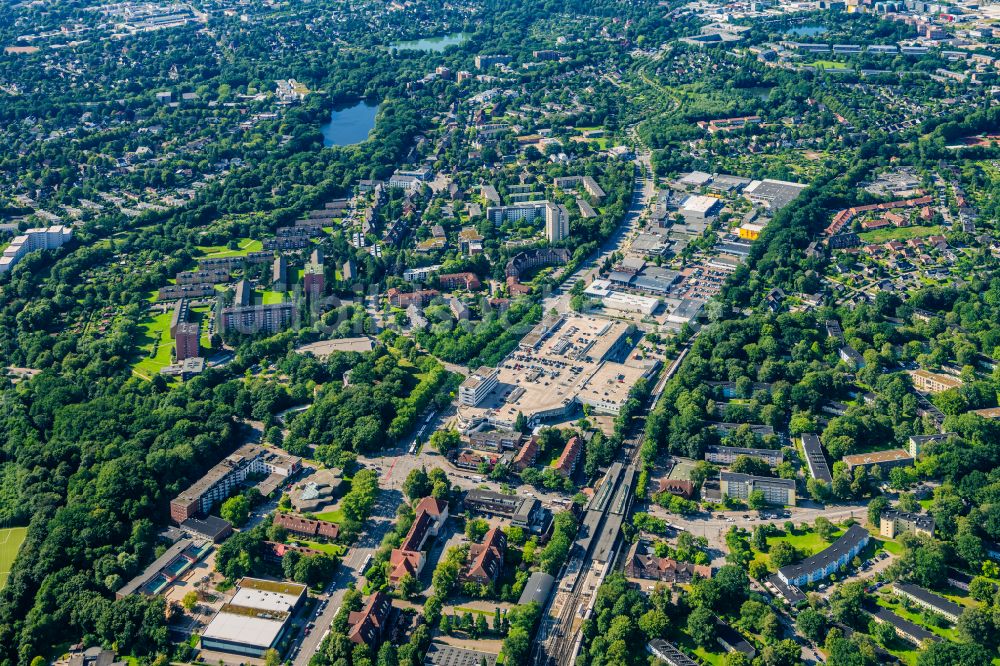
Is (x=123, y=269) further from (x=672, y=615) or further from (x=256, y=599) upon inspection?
(x=672, y=615)

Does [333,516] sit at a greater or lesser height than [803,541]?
greater

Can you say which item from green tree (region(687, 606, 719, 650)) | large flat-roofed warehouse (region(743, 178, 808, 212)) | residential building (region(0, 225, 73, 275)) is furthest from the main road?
large flat-roofed warehouse (region(743, 178, 808, 212))

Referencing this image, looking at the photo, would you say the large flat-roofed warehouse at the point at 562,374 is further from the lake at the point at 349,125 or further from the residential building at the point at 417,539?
the lake at the point at 349,125

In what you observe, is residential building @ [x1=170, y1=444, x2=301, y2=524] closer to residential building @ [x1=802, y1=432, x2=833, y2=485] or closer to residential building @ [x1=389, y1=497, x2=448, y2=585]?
residential building @ [x1=389, y1=497, x2=448, y2=585]

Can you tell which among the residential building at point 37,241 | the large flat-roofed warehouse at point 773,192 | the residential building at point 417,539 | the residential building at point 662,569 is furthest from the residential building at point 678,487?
the residential building at point 37,241

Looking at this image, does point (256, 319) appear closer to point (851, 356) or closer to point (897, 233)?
point (851, 356)

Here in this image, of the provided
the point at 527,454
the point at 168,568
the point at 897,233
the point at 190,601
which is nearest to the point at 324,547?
the point at 190,601

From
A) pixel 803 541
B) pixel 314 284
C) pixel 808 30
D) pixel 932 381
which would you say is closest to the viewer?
pixel 803 541
